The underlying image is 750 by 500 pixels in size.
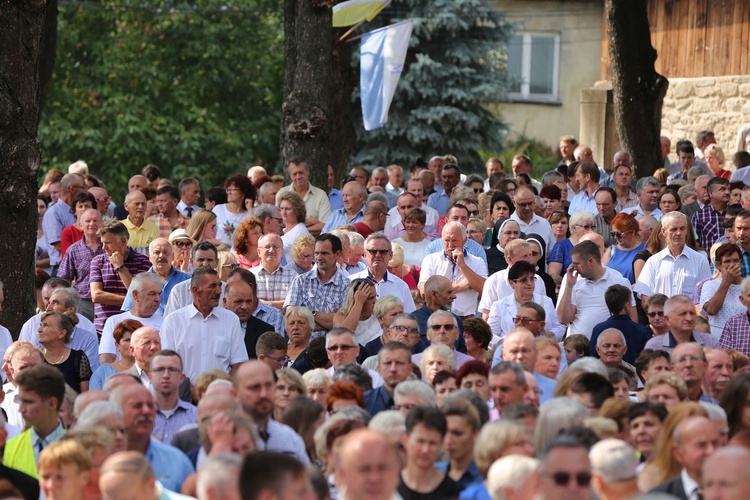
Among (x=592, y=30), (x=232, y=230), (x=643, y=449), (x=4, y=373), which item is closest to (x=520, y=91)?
(x=592, y=30)

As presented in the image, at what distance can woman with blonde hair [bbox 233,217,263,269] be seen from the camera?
14.3 metres

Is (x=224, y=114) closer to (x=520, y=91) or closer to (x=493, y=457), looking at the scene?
(x=520, y=91)

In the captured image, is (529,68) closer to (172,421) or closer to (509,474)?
(172,421)

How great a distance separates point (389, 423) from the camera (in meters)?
8.51

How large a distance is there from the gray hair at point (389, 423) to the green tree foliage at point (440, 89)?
21005 millimetres

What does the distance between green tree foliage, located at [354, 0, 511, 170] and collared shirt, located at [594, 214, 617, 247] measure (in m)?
13.2

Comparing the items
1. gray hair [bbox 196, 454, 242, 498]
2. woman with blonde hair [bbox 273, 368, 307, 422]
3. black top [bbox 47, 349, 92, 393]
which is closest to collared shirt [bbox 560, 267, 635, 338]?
woman with blonde hair [bbox 273, 368, 307, 422]

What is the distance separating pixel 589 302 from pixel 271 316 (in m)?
2.78

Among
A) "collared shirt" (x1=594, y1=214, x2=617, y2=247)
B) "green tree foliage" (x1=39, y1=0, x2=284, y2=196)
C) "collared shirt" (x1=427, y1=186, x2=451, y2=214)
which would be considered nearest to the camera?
"collared shirt" (x1=594, y1=214, x2=617, y2=247)

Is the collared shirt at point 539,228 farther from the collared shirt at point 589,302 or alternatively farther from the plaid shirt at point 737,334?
the plaid shirt at point 737,334

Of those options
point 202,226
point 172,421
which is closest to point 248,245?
point 202,226

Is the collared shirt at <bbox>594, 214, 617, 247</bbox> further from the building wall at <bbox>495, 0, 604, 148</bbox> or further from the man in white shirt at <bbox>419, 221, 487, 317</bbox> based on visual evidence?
the building wall at <bbox>495, 0, 604, 148</bbox>

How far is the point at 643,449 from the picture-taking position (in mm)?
8648

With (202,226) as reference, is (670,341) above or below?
below
